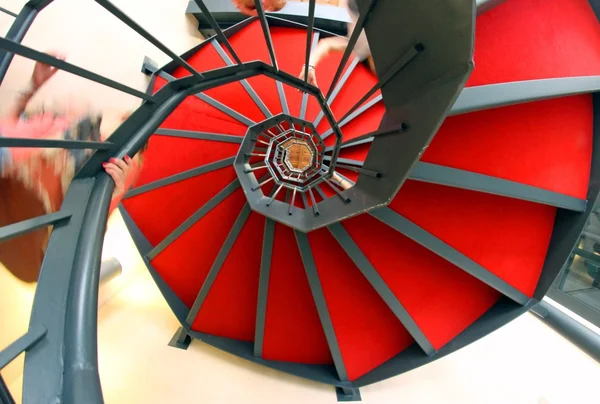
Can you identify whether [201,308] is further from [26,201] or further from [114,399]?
[26,201]

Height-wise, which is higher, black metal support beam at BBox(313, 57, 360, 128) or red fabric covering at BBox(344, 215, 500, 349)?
black metal support beam at BBox(313, 57, 360, 128)

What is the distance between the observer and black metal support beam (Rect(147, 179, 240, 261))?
2221 mm

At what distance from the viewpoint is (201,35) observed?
125 inches

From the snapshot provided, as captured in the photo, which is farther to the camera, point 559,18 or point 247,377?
point 247,377

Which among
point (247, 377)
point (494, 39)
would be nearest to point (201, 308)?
point (247, 377)

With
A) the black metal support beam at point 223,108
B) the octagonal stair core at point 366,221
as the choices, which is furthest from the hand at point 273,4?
the black metal support beam at point 223,108

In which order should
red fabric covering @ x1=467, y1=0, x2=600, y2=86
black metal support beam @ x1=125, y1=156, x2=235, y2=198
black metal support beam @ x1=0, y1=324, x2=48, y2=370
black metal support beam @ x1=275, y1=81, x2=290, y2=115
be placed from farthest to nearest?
black metal support beam @ x1=275, y1=81, x2=290, y2=115, black metal support beam @ x1=125, y1=156, x2=235, y2=198, red fabric covering @ x1=467, y1=0, x2=600, y2=86, black metal support beam @ x1=0, y1=324, x2=48, y2=370

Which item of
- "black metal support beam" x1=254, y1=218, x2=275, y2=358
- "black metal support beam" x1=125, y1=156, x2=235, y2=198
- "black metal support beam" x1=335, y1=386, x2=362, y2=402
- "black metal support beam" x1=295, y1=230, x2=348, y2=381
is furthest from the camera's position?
"black metal support beam" x1=125, y1=156, x2=235, y2=198

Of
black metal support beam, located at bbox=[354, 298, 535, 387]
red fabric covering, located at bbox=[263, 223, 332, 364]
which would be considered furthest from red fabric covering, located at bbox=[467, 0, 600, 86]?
red fabric covering, located at bbox=[263, 223, 332, 364]

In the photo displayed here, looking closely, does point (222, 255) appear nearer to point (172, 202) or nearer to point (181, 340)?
point (172, 202)

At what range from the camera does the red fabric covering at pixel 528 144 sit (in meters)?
1.22

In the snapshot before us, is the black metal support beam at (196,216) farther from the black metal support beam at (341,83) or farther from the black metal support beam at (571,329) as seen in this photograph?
the black metal support beam at (571,329)

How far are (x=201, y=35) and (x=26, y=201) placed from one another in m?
2.87

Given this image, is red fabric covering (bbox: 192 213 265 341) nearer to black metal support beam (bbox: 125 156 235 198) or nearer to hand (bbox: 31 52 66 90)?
black metal support beam (bbox: 125 156 235 198)
